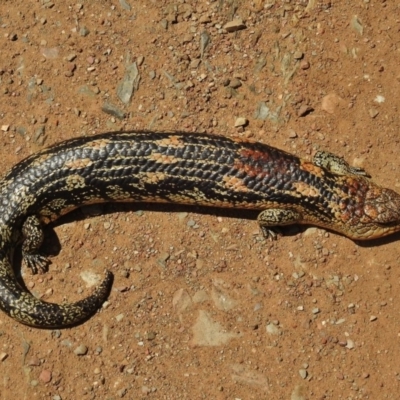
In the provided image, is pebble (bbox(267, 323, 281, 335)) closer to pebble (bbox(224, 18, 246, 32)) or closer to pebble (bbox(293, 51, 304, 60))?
pebble (bbox(293, 51, 304, 60))

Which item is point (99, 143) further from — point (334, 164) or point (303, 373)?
point (303, 373)

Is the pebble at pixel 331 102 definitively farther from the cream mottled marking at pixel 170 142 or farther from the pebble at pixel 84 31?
the pebble at pixel 84 31

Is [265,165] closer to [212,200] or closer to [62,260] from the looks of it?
[212,200]

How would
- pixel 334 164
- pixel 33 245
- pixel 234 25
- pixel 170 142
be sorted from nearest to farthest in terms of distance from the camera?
1. pixel 170 142
2. pixel 33 245
3. pixel 334 164
4. pixel 234 25

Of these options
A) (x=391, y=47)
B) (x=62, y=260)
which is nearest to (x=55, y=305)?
(x=62, y=260)

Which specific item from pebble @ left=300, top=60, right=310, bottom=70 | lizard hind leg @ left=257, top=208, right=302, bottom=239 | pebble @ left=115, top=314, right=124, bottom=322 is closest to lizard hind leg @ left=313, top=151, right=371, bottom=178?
lizard hind leg @ left=257, top=208, right=302, bottom=239

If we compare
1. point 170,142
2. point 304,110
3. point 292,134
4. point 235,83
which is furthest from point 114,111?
point 304,110
